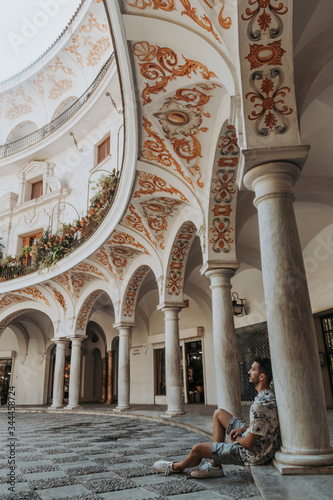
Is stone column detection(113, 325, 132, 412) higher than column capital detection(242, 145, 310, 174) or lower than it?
lower

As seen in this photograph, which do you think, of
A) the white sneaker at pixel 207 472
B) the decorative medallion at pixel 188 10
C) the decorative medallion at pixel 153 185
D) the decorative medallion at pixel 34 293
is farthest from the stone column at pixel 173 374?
the decorative medallion at pixel 34 293

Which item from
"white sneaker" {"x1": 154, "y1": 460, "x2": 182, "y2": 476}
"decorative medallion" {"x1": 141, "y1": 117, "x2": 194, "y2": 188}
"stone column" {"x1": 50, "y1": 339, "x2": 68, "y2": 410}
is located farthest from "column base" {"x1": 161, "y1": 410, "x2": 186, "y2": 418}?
"stone column" {"x1": 50, "y1": 339, "x2": 68, "y2": 410}

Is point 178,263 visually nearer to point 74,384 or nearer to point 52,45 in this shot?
point 74,384

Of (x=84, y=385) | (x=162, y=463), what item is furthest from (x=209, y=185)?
(x=84, y=385)

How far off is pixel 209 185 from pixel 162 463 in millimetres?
4774

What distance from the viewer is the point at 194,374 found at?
52.3 feet

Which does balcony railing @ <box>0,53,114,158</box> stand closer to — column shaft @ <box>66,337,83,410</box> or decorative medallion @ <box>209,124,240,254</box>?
→ decorative medallion @ <box>209,124,240,254</box>

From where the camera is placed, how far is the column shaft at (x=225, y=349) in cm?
683

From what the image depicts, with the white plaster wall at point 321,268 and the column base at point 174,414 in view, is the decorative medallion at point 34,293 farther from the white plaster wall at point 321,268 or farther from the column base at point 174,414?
the white plaster wall at point 321,268

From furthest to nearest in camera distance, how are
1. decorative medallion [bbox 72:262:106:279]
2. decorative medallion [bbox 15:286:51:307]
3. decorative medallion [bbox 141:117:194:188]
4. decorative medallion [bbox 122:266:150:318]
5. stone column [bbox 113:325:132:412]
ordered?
decorative medallion [bbox 15:286:51:307] → decorative medallion [bbox 72:262:106:279] → decorative medallion [bbox 122:266:150:318] → stone column [bbox 113:325:132:412] → decorative medallion [bbox 141:117:194:188]

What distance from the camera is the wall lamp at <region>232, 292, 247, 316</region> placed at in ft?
43.5

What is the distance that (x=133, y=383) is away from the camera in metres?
18.4
